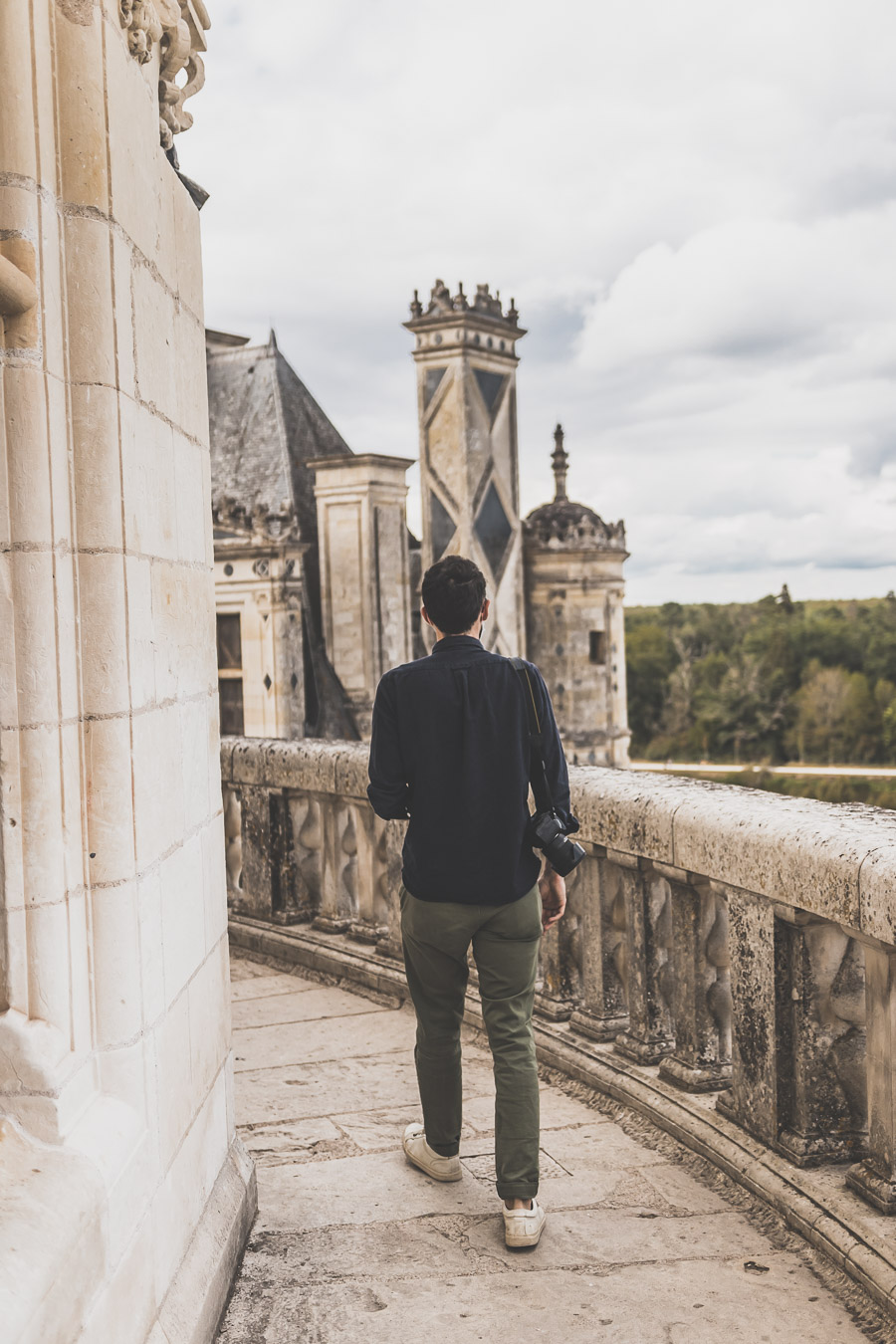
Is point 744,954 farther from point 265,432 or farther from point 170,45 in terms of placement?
point 265,432

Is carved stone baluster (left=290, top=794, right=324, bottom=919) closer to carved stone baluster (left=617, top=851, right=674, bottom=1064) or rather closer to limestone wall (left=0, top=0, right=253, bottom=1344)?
carved stone baluster (left=617, top=851, right=674, bottom=1064)

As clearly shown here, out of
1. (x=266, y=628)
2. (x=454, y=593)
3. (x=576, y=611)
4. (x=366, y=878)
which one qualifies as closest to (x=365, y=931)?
(x=366, y=878)

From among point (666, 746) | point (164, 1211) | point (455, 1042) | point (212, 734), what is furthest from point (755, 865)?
point (666, 746)

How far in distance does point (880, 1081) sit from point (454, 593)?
1.38 metres

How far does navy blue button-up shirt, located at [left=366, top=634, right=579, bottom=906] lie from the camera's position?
283 centimetres

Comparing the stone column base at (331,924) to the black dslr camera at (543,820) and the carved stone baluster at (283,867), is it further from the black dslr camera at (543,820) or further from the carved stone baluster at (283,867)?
the black dslr camera at (543,820)

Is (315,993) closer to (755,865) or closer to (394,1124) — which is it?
(394,1124)

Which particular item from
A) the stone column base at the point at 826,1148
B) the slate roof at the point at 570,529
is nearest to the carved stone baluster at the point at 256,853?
the stone column base at the point at 826,1148

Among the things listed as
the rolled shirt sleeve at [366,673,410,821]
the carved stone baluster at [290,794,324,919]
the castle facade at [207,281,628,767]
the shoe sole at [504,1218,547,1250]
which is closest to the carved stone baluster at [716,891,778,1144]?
the shoe sole at [504,1218,547,1250]

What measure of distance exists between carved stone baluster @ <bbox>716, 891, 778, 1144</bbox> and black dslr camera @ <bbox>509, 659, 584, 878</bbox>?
440 millimetres

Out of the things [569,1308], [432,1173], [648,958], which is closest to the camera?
[569,1308]

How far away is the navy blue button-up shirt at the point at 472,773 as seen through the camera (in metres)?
2.83

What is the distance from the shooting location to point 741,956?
2994mm

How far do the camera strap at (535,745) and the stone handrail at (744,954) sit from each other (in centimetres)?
47
